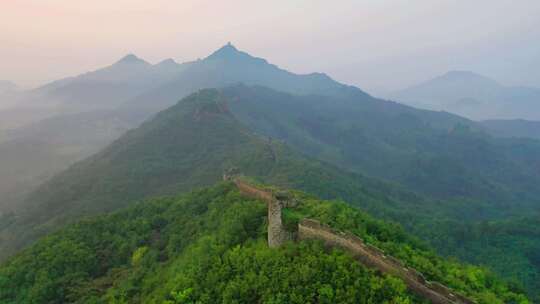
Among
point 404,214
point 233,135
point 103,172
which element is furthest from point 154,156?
point 404,214

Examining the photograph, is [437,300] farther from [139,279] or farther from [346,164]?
[346,164]

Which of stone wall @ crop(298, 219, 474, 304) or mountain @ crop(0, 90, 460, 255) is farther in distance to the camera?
mountain @ crop(0, 90, 460, 255)

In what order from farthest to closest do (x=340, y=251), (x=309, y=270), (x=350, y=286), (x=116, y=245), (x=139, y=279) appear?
(x=116, y=245) < (x=139, y=279) < (x=340, y=251) < (x=309, y=270) < (x=350, y=286)

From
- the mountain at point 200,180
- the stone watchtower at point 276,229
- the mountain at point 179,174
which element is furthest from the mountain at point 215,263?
the mountain at point 179,174

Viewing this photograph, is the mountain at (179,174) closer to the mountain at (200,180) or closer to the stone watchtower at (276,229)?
the mountain at (200,180)

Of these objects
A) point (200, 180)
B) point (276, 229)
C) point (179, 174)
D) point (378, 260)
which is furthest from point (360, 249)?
point (179, 174)

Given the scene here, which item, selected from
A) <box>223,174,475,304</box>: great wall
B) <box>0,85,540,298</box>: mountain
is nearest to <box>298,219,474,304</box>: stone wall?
<box>223,174,475,304</box>: great wall

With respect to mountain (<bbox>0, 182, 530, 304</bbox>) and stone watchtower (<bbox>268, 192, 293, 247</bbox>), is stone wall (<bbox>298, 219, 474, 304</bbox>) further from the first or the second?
stone watchtower (<bbox>268, 192, 293, 247</bbox>)
